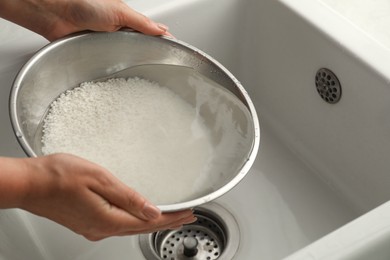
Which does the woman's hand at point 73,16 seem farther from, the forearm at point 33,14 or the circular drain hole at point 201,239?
the circular drain hole at point 201,239

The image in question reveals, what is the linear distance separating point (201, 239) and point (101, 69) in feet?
0.77

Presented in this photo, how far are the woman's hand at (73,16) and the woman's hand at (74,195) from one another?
0.62 ft

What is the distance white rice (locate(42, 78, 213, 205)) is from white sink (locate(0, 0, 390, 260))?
9 cm

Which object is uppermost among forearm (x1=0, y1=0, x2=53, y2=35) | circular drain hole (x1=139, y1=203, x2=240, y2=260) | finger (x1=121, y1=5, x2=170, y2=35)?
forearm (x1=0, y1=0, x2=53, y2=35)

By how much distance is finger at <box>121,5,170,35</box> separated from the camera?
1.72 ft

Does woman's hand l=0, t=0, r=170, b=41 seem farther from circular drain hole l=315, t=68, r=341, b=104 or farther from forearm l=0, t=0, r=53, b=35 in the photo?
circular drain hole l=315, t=68, r=341, b=104

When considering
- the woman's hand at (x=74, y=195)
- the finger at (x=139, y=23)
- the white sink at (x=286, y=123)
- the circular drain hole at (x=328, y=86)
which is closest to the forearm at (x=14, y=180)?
the woman's hand at (x=74, y=195)

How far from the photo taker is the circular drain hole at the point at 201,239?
577 millimetres

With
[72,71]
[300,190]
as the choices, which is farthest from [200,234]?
[72,71]

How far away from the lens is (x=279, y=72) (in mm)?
657

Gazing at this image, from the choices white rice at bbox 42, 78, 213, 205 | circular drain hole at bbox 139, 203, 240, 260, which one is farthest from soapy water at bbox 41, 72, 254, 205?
circular drain hole at bbox 139, 203, 240, 260

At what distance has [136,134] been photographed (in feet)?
1.70

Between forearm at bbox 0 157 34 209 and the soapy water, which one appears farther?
the soapy water

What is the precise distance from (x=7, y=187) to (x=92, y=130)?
0.15 metres
